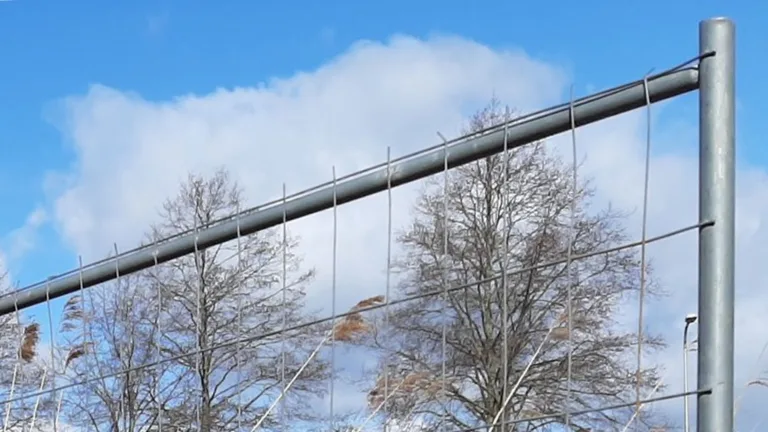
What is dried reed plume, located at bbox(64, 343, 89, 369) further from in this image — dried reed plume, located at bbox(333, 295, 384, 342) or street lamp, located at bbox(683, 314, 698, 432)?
street lamp, located at bbox(683, 314, 698, 432)

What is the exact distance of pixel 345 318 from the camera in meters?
2.85

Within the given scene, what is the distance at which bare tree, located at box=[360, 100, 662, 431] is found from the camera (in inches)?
121

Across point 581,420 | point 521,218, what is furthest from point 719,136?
point 521,218

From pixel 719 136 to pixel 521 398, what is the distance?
2681 mm

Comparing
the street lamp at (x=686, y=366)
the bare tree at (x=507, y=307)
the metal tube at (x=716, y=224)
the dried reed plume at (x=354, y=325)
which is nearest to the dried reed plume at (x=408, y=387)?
the bare tree at (x=507, y=307)

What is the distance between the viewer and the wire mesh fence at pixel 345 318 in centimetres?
237

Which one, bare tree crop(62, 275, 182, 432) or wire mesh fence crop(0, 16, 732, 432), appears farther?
bare tree crop(62, 275, 182, 432)

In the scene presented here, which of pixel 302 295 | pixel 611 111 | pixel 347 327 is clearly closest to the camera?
pixel 611 111

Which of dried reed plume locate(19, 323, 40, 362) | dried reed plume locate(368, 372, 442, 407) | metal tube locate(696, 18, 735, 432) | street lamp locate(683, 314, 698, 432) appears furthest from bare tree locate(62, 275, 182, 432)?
metal tube locate(696, 18, 735, 432)

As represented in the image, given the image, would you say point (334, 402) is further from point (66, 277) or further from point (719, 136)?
point (66, 277)

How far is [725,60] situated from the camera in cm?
198

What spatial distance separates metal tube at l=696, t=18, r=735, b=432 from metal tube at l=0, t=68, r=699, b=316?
0.05 m

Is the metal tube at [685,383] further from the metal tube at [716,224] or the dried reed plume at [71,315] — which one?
the dried reed plume at [71,315]

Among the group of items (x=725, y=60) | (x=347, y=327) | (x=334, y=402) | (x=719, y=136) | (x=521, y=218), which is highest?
(x=521, y=218)
